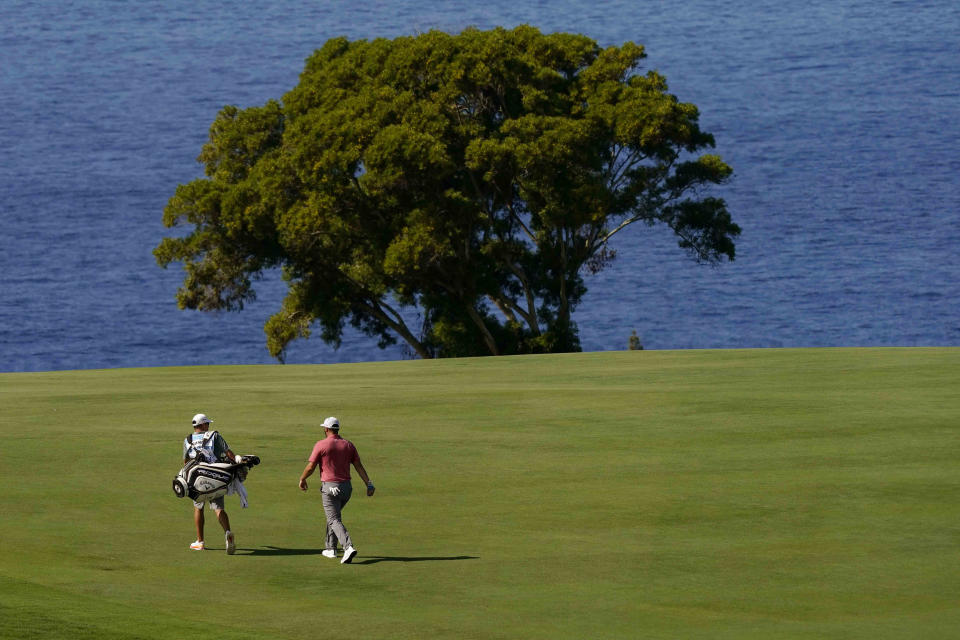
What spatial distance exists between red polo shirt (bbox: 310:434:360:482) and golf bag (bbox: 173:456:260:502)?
100 centimetres

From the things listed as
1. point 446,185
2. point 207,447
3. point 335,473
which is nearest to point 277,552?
point 335,473

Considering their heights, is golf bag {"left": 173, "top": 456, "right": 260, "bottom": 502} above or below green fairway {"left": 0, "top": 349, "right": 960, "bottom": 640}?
above

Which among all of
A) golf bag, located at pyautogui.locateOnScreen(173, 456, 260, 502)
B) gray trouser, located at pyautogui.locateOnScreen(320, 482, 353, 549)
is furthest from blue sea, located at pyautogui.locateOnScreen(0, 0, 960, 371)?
gray trouser, located at pyautogui.locateOnScreen(320, 482, 353, 549)

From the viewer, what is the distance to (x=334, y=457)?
21.0 metres

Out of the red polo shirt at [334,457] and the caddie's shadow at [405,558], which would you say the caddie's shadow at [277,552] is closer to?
the caddie's shadow at [405,558]

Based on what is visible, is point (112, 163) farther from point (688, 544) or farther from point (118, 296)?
point (688, 544)

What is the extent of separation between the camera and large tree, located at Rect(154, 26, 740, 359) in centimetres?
5756

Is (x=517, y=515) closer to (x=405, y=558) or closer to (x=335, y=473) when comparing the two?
(x=405, y=558)

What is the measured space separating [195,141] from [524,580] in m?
175

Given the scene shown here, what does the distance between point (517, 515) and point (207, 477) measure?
5.23 meters

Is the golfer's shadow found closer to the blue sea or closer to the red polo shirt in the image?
the red polo shirt

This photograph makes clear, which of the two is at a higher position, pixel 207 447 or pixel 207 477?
pixel 207 447

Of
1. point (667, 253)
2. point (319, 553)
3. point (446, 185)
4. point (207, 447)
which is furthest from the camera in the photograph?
A: point (667, 253)

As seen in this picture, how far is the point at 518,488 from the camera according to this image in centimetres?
2656
